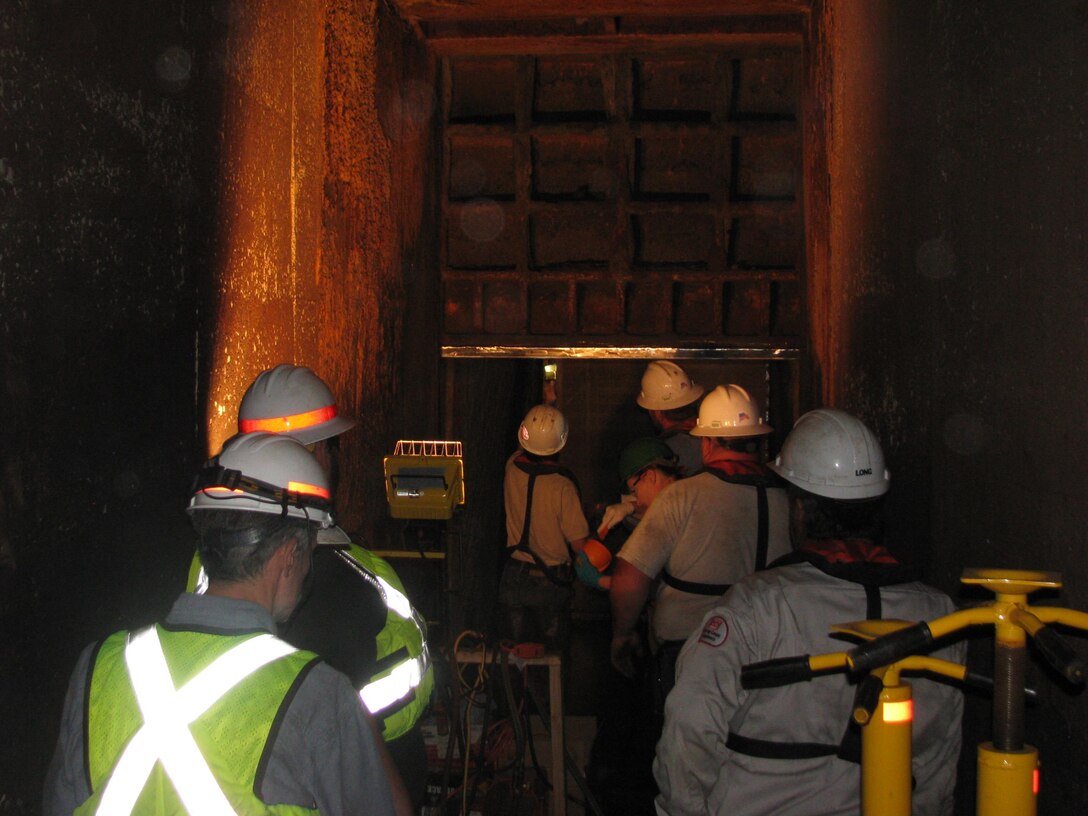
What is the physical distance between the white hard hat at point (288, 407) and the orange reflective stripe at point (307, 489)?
109 cm

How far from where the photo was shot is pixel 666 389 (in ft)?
21.5

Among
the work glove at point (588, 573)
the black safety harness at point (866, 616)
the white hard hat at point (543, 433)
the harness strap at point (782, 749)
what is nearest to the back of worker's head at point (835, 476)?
the black safety harness at point (866, 616)

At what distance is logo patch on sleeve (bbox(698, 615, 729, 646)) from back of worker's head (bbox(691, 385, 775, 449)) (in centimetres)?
218

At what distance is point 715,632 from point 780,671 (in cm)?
72

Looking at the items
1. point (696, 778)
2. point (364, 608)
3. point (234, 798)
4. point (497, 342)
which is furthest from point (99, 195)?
point (497, 342)

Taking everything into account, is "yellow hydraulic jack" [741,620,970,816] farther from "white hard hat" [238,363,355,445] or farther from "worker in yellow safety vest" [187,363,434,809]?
"white hard hat" [238,363,355,445]

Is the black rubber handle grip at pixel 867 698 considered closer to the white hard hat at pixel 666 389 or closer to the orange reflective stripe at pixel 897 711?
the orange reflective stripe at pixel 897 711

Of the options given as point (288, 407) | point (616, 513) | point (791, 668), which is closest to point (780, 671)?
point (791, 668)

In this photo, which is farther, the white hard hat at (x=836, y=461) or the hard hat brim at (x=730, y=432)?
the hard hat brim at (x=730, y=432)

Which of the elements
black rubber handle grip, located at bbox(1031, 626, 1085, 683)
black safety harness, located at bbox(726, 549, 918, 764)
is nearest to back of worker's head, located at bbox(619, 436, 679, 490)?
black safety harness, located at bbox(726, 549, 918, 764)

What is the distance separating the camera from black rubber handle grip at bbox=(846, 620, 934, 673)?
4.83 ft

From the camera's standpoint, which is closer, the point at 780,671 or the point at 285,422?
the point at 780,671

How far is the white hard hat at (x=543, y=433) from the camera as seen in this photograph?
6754 millimetres

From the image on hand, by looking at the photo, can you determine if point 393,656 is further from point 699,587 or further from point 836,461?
point 699,587
